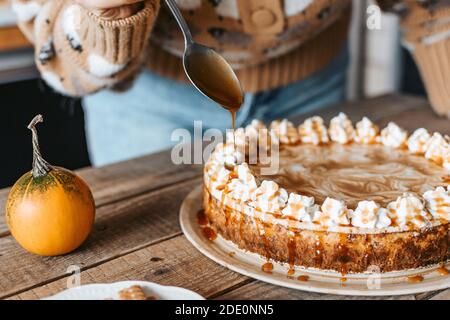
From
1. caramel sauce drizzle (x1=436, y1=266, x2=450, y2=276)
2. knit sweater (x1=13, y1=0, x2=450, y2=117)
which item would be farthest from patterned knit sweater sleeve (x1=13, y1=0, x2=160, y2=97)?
caramel sauce drizzle (x1=436, y1=266, x2=450, y2=276)

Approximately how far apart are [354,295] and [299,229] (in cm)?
11

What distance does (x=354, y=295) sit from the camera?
0.77 meters

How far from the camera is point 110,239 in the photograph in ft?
3.07

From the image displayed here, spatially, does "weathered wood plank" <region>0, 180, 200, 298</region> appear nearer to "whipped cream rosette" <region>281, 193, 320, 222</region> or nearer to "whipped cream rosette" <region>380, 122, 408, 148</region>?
"whipped cream rosette" <region>281, 193, 320, 222</region>

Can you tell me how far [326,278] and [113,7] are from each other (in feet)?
1.83

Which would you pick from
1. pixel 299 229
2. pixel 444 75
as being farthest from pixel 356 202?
pixel 444 75

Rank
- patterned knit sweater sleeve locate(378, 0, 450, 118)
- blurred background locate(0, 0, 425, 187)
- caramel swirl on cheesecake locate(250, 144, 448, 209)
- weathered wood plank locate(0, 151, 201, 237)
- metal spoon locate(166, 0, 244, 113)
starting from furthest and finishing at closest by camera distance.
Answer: blurred background locate(0, 0, 425, 187)
patterned knit sweater sleeve locate(378, 0, 450, 118)
weathered wood plank locate(0, 151, 201, 237)
metal spoon locate(166, 0, 244, 113)
caramel swirl on cheesecake locate(250, 144, 448, 209)

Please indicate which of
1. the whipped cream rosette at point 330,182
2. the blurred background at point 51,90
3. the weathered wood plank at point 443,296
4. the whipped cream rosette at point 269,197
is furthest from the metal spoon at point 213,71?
the blurred background at point 51,90

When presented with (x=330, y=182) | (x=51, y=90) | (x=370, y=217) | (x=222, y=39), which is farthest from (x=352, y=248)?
(x=51, y=90)

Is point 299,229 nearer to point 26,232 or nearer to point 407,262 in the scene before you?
point 407,262

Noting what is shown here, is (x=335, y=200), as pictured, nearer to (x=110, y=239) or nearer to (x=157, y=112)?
(x=110, y=239)

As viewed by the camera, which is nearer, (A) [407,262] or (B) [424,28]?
(A) [407,262]

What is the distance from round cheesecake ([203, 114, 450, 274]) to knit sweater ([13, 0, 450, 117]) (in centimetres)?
29

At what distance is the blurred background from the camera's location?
93.4 inches
